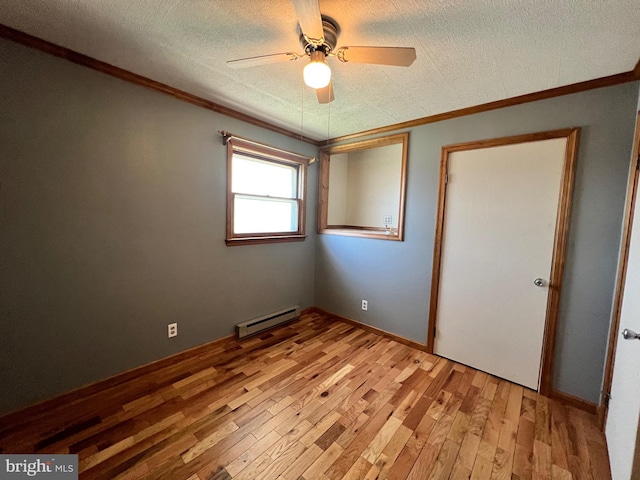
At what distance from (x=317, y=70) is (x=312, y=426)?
2.08 m

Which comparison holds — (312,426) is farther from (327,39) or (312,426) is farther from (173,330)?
(327,39)

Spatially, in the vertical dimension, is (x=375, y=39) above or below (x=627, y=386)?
above

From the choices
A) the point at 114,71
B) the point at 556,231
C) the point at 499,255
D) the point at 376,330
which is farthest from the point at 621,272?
the point at 114,71

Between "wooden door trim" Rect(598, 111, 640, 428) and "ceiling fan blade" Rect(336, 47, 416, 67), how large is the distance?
5.10 feet

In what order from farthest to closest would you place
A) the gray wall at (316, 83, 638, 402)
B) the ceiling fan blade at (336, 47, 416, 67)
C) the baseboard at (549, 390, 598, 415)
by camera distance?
the baseboard at (549, 390, 598, 415) → the gray wall at (316, 83, 638, 402) → the ceiling fan blade at (336, 47, 416, 67)

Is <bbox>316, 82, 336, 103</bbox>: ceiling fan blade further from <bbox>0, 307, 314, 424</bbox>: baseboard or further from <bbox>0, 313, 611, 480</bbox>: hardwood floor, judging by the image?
<bbox>0, 307, 314, 424</bbox>: baseboard

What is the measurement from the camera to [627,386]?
4.28ft

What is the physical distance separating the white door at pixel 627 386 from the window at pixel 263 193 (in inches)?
107

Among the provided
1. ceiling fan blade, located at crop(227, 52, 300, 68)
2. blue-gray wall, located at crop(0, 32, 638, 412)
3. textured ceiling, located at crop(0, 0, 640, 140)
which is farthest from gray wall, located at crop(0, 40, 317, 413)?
ceiling fan blade, located at crop(227, 52, 300, 68)

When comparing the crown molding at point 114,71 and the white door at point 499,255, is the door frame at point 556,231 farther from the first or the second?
the crown molding at point 114,71

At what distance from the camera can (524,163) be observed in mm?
2021

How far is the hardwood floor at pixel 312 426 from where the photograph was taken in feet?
4.50

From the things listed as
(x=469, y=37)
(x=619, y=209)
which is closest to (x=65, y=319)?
(x=469, y=37)

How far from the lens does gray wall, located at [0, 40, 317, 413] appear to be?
1.54 m
